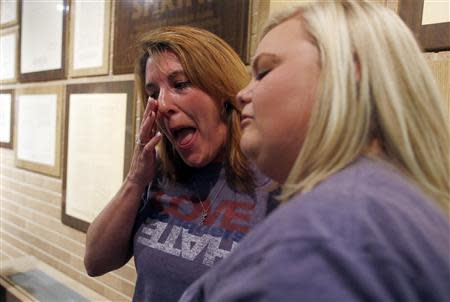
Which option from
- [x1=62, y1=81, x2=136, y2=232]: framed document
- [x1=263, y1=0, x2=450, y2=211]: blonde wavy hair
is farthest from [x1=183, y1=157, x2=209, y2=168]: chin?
[x1=62, y1=81, x2=136, y2=232]: framed document

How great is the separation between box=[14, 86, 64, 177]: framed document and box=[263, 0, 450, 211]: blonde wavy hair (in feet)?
7.23

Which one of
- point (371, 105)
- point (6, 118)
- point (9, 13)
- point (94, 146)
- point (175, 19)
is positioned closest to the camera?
point (371, 105)

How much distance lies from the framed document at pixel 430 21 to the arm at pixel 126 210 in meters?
0.70

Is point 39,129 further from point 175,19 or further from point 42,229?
point 175,19

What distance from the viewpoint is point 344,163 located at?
436 mm

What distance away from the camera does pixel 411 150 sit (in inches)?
18.0

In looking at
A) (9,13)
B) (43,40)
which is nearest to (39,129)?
(43,40)

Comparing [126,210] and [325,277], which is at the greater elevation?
[325,277]

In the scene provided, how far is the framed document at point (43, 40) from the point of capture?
7.72ft

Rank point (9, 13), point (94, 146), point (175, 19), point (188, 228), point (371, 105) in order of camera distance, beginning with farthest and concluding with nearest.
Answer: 1. point (9, 13)
2. point (94, 146)
3. point (175, 19)
4. point (188, 228)
5. point (371, 105)

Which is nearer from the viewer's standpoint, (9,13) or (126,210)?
(126,210)

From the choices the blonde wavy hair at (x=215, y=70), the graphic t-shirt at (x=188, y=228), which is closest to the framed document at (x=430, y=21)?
the blonde wavy hair at (x=215, y=70)

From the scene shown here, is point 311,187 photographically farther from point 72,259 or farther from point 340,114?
point 72,259

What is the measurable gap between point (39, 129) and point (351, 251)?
8.54 ft
